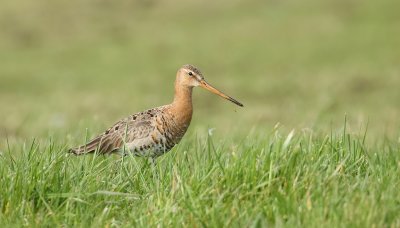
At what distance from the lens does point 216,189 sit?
19.9ft

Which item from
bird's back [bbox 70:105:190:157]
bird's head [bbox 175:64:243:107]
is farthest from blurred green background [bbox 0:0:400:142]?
bird's back [bbox 70:105:190:157]

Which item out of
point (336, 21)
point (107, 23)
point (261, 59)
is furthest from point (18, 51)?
point (336, 21)

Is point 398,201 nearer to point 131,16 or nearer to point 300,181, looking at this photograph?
point 300,181

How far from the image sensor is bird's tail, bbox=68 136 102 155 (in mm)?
7905

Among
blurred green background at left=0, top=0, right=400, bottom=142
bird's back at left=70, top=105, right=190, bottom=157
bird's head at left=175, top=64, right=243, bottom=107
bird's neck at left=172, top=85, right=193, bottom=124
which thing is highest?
bird's head at left=175, top=64, right=243, bottom=107

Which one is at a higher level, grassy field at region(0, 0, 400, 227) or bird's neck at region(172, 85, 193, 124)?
bird's neck at region(172, 85, 193, 124)

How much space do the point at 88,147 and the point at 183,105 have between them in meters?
1.08

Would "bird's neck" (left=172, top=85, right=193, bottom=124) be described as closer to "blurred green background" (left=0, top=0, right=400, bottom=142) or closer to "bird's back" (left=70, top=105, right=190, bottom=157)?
"bird's back" (left=70, top=105, right=190, bottom=157)

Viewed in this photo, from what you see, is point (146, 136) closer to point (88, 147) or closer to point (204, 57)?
point (88, 147)

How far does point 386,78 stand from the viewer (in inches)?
917

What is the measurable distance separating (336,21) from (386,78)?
20.0 feet

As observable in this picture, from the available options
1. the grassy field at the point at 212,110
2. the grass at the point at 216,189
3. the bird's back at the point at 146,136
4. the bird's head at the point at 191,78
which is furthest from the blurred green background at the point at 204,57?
the grass at the point at 216,189

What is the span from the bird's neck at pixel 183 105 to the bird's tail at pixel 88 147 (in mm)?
791

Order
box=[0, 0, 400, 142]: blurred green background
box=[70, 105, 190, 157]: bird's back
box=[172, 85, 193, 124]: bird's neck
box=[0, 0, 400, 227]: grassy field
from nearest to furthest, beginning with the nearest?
box=[0, 0, 400, 227]: grassy field
box=[70, 105, 190, 157]: bird's back
box=[172, 85, 193, 124]: bird's neck
box=[0, 0, 400, 142]: blurred green background
